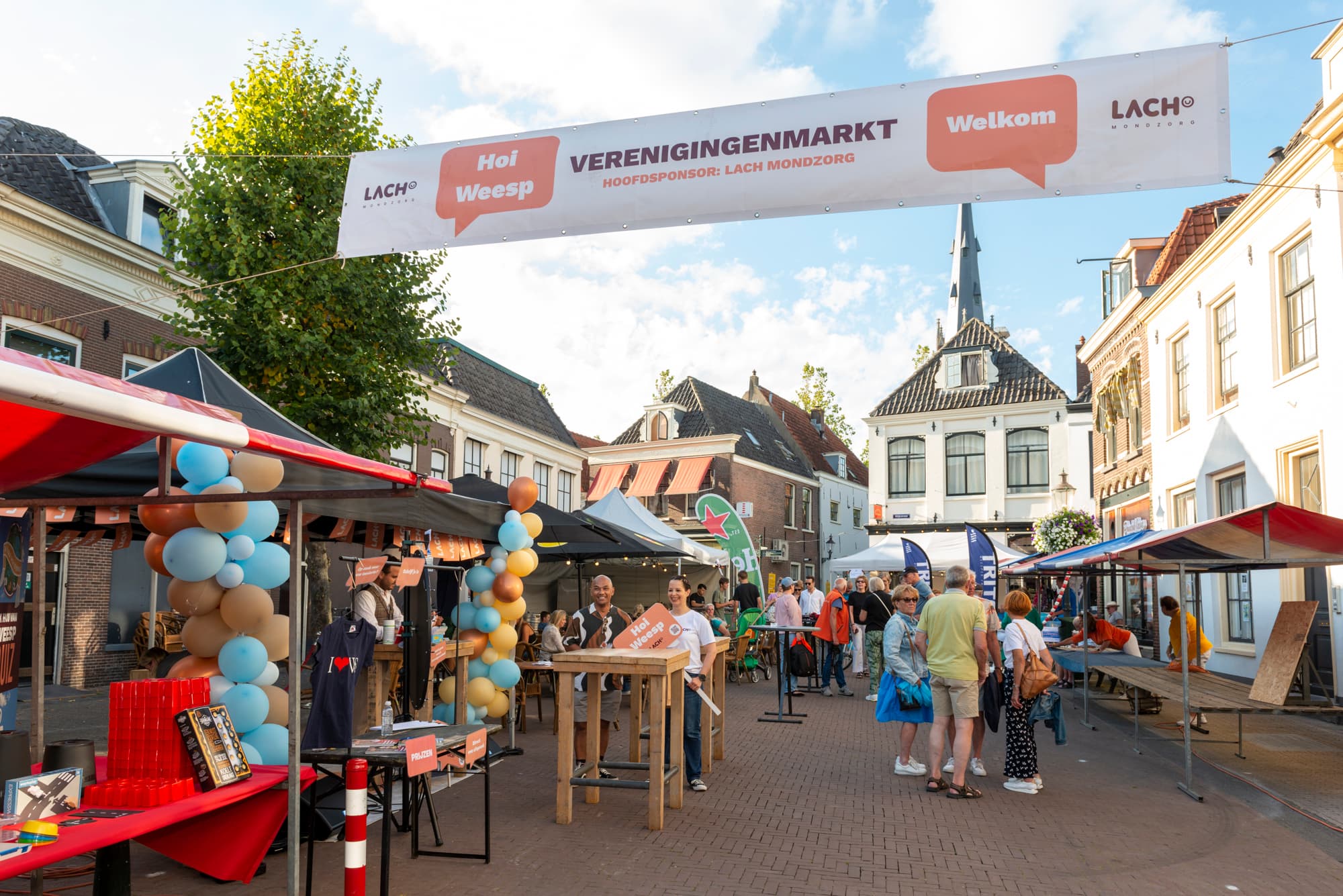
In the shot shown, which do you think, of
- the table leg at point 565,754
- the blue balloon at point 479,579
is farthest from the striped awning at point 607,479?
the table leg at point 565,754

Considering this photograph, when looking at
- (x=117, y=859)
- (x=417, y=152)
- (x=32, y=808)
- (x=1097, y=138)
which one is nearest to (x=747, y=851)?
(x=117, y=859)

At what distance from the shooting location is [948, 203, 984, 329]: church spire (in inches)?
2053

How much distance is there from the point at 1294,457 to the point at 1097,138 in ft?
30.5

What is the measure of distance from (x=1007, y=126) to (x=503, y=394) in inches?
964

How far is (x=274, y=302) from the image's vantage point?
1273 cm

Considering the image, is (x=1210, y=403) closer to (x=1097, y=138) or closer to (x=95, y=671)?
(x=1097, y=138)

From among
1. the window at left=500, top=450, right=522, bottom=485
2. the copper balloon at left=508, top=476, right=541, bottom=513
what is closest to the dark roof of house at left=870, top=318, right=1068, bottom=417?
the window at left=500, top=450, right=522, bottom=485

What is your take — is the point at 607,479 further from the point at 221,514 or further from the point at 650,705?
the point at 221,514

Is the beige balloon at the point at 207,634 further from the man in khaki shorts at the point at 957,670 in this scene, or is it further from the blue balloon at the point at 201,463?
the man in khaki shorts at the point at 957,670

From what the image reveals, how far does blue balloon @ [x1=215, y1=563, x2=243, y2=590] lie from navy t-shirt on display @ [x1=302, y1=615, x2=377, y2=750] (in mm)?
634

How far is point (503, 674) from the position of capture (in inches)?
365

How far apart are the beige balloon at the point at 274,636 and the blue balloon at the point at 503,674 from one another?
294cm

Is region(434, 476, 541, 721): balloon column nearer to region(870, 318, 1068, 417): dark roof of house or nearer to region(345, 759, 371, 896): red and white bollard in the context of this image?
region(345, 759, 371, 896): red and white bollard

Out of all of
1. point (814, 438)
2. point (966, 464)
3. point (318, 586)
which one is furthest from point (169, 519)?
point (814, 438)
